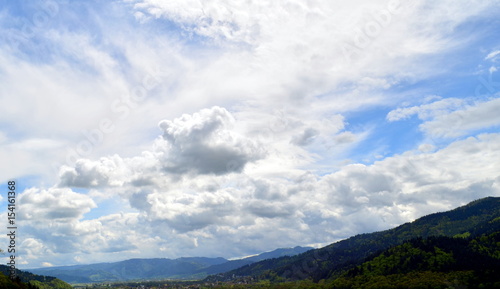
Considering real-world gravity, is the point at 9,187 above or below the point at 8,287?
above

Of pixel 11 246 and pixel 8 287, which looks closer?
pixel 11 246

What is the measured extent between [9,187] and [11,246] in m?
22.1

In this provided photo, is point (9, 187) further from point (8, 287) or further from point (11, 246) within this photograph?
point (8, 287)

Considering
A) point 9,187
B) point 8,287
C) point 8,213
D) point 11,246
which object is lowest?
point 8,287

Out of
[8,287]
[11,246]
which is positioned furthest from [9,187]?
[8,287]

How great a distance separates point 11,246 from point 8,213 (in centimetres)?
1292

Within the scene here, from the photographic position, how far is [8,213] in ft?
407

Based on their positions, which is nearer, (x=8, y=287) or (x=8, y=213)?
(x=8, y=213)

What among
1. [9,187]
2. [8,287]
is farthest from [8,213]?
[8,287]

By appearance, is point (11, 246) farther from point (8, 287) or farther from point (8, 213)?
point (8, 287)

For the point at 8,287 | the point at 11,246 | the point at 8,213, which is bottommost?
the point at 8,287

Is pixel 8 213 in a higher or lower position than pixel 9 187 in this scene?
lower

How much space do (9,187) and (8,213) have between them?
930cm

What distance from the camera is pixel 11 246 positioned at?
126812mm
